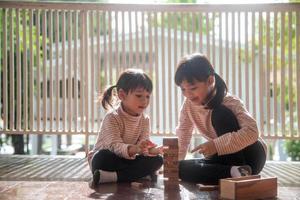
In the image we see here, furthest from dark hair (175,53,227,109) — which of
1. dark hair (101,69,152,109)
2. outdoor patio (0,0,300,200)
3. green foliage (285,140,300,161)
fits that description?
green foliage (285,140,300,161)

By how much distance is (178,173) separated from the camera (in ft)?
8.17

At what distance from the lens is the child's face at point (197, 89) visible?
8.23ft

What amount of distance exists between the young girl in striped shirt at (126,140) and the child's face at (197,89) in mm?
278

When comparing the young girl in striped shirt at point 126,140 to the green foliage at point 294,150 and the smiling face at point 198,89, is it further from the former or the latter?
the green foliage at point 294,150

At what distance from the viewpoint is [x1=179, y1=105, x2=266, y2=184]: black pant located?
247cm

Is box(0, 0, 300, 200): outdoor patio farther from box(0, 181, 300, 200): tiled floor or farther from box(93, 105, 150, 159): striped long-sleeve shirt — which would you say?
box(0, 181, 300, 200): tiled floor

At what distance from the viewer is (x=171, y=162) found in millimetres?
2420

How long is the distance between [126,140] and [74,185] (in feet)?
1.38

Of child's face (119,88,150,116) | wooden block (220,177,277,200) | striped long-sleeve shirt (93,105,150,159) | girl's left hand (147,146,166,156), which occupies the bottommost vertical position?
wooden block (220,177,277,200)

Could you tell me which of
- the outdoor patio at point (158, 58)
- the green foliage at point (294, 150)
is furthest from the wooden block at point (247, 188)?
the green foliage at point (294, 150)

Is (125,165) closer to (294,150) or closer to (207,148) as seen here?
(207,148)

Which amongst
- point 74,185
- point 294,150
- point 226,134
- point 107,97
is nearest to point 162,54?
point 107,97

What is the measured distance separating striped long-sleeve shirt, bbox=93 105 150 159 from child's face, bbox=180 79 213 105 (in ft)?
1.24

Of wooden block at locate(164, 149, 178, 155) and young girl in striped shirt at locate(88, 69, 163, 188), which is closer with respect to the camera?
wooden block at locate(164, 149, 178, 155)
